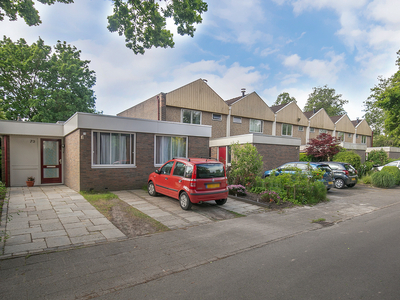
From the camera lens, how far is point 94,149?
10.4m

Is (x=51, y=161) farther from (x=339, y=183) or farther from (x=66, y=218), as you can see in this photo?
(x=339, y=183)

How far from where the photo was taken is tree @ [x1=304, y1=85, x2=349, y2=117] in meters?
53.8

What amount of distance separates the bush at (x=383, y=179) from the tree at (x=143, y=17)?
15.5 metres

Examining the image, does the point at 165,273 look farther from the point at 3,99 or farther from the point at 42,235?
the point at 3,99

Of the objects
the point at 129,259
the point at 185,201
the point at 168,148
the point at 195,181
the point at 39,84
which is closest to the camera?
the point at 129,259

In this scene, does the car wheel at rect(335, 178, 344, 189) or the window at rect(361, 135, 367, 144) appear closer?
the car wheel at rect(335, 178, 344, 189)

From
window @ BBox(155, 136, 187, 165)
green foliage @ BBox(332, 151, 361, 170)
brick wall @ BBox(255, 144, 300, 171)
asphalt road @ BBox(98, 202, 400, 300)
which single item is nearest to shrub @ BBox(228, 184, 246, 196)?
window @ BBox(155, 136, 187, 165)

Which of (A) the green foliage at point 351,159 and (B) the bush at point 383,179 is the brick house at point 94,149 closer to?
(B) the bush at point 383,179

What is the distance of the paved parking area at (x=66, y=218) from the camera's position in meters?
4.90

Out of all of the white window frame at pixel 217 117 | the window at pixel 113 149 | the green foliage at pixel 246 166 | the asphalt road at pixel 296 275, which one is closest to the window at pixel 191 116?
the white window frame at pixel 217 117

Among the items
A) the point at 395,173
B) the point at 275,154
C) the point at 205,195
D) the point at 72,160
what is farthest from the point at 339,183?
the point at 72,160

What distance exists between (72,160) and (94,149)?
1561 millimetres

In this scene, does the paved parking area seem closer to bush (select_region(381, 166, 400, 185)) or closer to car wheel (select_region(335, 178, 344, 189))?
car wheel (select_region(335, 178, 344, 189))

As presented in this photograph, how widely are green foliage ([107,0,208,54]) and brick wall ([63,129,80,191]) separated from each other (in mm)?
5292
